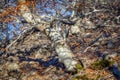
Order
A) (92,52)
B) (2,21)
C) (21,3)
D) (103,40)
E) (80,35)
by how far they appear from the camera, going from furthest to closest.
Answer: (80,35)
(2,21)
(103,40)
(92,52)
(21,3)

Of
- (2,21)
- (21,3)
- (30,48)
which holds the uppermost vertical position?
(21,3)

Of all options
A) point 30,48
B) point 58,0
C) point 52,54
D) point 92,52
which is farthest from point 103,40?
point 30,48

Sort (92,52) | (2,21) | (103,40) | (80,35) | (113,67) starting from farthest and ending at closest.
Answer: (80,35)
(2,21)
(103,40)
(92,52)
(113,67)

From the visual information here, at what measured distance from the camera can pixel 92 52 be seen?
1301 centimetres

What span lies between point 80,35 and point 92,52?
→ 4.00 meters

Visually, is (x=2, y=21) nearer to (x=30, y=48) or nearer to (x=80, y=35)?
(x=30, y=48)

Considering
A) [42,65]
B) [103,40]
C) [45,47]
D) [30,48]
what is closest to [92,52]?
[103,40]

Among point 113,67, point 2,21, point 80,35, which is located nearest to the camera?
point 113,67

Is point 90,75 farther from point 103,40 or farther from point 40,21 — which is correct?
point 103,40

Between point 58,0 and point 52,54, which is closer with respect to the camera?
point 52,54

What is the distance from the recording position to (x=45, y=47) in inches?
632

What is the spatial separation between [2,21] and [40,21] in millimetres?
4991

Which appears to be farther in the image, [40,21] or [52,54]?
[52,54]

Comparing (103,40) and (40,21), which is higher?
(40,21)
